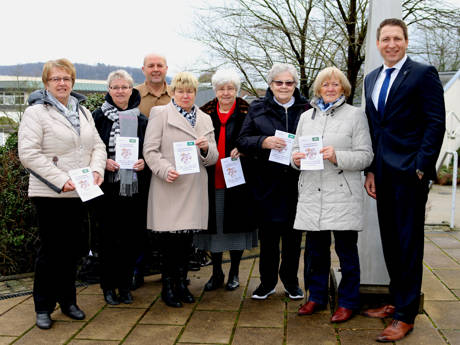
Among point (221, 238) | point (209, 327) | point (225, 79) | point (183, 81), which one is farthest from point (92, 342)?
point (225, 79)

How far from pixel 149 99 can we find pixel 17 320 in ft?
7.78

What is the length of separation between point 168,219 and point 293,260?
3.94 ft

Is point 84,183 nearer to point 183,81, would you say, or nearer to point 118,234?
point 118,234

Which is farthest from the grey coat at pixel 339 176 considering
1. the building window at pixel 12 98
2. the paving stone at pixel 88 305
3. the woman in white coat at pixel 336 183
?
the building window at pixel 12 98

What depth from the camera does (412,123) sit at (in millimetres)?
3547

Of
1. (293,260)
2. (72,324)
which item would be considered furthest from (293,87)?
(72,324)

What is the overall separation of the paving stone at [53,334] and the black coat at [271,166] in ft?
5.90

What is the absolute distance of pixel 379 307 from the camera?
4.16 m

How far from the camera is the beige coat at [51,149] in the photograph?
3.70 metres

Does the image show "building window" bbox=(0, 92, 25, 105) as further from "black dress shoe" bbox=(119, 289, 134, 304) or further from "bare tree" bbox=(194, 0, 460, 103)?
"black dress shoe" bbox=(119, 289, 134, 304)

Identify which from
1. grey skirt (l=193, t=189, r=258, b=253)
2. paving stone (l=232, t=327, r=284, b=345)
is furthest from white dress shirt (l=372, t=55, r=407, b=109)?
paving stone (l=232, t=327, r=284, b=345)

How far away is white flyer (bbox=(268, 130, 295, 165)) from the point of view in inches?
165

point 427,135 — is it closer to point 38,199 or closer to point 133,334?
point 133,334

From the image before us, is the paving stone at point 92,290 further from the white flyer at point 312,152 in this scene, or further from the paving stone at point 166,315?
the white flyer at point 312,152
